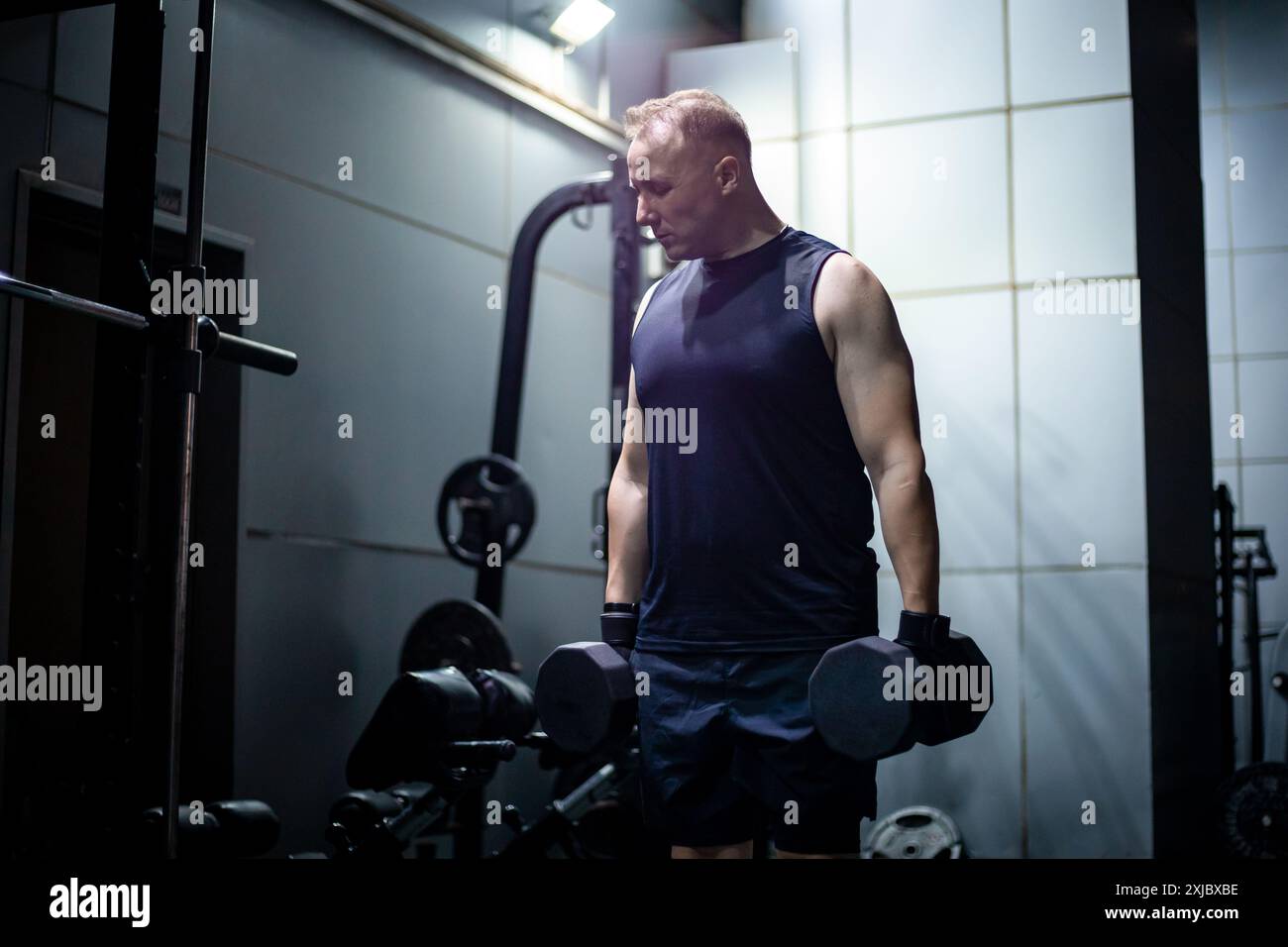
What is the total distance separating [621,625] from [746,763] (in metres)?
0.35

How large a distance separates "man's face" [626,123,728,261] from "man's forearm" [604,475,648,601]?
421 millimetres

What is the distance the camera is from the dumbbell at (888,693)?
1956mm

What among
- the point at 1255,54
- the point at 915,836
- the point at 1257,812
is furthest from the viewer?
the point at 1255,54

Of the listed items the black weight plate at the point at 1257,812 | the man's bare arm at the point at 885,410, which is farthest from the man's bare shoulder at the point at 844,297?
the black weight plate at the point at 1257,812

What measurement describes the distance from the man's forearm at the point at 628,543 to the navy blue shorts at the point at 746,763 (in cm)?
20

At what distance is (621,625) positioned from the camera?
234 centimetres

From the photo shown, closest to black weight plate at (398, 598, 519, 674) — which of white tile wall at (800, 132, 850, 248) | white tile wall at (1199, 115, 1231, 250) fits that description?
white tile wall at (800, 132, 850, 248)

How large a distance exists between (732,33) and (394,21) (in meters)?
1.95

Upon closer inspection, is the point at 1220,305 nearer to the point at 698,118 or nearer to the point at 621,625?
the point at 698,118

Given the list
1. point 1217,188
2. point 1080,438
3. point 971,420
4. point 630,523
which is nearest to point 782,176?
point 971,420

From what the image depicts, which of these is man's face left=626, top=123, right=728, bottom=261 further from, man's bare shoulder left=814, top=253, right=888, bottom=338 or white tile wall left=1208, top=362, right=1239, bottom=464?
white tile wall left=1208, top=362, right=1239, bottom=464

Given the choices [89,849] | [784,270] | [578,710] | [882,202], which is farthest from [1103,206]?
[89,849]

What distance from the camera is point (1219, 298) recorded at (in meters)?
7.90
